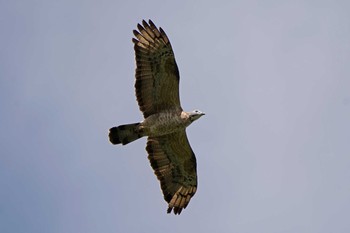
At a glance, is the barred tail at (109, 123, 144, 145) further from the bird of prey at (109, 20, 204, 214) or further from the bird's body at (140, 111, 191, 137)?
the bird's body at (140, 111, 191, 137)

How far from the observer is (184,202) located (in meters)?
27.8

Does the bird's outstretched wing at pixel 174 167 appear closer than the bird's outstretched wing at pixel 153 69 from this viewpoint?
No

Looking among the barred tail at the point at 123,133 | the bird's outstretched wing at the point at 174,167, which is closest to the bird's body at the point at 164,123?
the barred tail at the point at 123,133

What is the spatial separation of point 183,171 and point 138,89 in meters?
3.09

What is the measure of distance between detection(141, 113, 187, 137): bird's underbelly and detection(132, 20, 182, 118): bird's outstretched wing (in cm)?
27

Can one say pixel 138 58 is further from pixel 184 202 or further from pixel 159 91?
pixel 184 202

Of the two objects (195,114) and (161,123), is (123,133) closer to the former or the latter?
(161,123)

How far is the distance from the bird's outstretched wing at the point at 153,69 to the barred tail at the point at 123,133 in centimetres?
54

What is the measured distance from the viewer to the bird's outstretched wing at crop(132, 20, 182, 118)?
1047 inches

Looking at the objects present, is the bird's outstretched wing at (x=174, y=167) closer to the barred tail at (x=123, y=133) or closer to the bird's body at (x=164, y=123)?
the bird's body at (x=164, y=123)

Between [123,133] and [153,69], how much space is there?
203 cm

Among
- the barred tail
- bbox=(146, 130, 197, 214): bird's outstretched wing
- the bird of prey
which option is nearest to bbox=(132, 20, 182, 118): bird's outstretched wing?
the bird of prey

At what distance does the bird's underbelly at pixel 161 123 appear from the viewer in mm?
26750

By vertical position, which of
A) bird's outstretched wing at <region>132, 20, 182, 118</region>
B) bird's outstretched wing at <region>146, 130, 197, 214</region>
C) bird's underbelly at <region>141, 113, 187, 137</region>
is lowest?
bird's outstretched wing at <region>146, 130, 197, 214</region>
